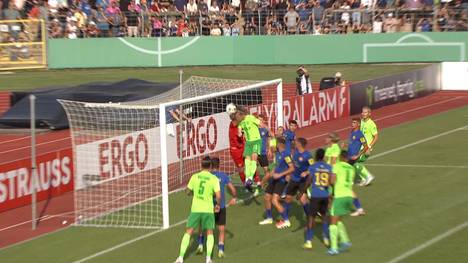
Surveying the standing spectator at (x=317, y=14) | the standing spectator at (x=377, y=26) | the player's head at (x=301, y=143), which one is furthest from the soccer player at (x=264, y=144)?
the standing spectator at (x=317, y=14)

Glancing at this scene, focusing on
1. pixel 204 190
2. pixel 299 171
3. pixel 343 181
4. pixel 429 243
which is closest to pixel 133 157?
pixel 299 171

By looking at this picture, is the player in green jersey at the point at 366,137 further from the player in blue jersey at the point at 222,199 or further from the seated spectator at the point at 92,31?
the seated spectator at the point at 92,31

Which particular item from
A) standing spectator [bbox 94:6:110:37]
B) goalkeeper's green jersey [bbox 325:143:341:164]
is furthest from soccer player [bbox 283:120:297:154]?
standing spectator [bbox 94:6:110:37]

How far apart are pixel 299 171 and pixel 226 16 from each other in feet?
101

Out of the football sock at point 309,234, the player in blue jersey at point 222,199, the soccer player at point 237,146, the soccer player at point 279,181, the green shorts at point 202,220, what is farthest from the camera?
the soccer player at point 237,146

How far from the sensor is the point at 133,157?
65.6 feet

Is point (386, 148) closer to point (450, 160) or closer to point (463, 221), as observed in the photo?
point (450, 160)

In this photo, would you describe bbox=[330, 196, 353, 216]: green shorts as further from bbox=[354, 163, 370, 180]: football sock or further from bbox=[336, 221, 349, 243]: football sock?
bbox=[354, 163, 370, 180]: football sock

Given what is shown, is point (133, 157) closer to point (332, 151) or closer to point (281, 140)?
point (281, 140)

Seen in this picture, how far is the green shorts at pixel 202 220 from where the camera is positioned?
14352mm

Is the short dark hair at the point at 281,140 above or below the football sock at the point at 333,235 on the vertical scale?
above

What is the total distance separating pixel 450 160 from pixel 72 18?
27396mm

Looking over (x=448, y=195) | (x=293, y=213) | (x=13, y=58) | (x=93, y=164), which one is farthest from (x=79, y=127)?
(x=13, y=58)

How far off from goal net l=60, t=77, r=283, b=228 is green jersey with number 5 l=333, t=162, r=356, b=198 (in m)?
3.71
